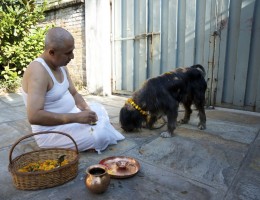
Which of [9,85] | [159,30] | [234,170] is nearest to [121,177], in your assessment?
[234,170]

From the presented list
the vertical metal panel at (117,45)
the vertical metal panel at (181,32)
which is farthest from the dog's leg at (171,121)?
the vertical metal panel at (117,45)

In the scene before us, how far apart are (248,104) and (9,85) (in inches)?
253

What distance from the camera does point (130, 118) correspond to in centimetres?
Result: 329

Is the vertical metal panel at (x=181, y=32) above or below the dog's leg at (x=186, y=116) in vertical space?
above

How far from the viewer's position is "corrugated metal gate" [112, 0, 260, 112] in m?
4.32

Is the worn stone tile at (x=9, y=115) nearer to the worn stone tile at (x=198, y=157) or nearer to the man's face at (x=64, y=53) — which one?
the man's face at (x=64, y=53)

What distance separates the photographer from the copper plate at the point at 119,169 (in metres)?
2.17

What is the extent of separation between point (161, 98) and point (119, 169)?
1282 mm

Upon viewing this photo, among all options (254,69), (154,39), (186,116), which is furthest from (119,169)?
(154,39)

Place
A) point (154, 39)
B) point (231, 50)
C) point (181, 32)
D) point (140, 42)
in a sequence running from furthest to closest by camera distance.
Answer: point (140, 42)
point (154, 39)
point (181, 32)
point (231, 50)

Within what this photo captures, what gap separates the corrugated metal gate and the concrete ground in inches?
32.9

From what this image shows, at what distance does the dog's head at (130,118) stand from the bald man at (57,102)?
0.32 meters

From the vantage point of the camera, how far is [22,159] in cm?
221

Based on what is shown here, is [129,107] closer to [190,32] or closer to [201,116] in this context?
[201,116]
